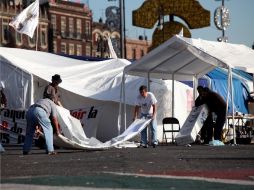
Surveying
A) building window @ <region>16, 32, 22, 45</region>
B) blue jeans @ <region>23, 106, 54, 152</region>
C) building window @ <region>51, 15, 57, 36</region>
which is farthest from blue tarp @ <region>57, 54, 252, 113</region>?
building window @ <region>51, 15, 57, 36</region>

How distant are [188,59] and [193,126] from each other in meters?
2.85

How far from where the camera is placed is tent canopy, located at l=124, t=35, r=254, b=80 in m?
18.9

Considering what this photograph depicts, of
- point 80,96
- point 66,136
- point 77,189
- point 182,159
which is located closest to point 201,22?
point 80,96

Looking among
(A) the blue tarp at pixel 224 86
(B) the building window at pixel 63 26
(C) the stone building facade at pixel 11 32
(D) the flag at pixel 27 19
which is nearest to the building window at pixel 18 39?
(C) the stone building facade at pixel 11 32

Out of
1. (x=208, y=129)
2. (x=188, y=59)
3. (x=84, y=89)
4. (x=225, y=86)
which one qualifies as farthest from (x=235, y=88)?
(x=208, y=129)

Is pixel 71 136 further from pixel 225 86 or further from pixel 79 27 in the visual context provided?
pixel 79 27

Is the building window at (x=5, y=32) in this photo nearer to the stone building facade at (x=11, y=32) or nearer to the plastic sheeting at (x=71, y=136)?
the stone building facade at (x=11, y=32)

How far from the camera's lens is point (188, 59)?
2125 cm

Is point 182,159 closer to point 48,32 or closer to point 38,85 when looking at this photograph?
point 38,85

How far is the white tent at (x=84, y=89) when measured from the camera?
866 inches

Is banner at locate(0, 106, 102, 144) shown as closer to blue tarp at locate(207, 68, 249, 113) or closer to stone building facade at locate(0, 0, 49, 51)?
blue tarp at locate(207, 68, 249, 113)

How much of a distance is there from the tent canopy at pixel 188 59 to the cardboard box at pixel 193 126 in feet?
4.40

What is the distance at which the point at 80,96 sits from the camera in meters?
22.7

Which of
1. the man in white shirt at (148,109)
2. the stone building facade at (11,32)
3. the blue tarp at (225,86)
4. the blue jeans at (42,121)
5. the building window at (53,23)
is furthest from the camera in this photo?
the building window at (53,23)
